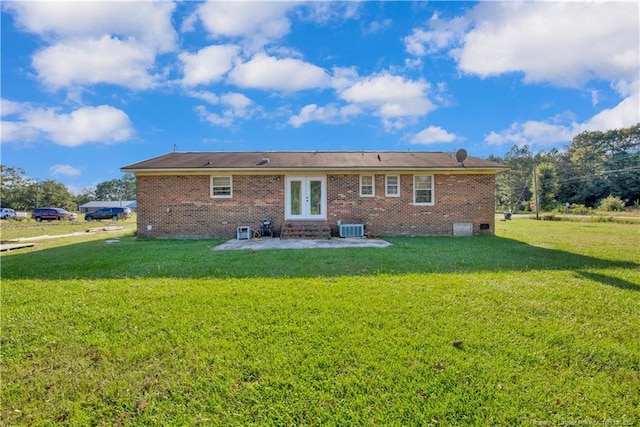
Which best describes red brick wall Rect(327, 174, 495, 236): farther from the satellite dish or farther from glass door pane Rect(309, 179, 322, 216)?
the satellite dish

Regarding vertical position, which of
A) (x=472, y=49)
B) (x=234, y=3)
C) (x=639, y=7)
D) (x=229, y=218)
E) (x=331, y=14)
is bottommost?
(x=229, y=218)

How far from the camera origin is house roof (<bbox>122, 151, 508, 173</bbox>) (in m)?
11.8

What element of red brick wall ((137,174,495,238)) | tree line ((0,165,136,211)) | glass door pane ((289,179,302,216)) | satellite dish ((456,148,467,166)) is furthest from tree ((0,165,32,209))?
satellite dish ((456,148,467,166))

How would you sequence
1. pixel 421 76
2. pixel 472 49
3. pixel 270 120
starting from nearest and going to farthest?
pixel 472 49
pixel 421 76
pixel 270 120

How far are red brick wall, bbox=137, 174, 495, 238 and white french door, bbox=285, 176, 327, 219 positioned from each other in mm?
296

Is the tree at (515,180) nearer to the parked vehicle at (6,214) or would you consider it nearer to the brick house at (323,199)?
the brick house at (323,199)

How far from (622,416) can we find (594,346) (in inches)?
43.3

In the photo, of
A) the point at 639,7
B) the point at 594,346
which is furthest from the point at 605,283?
the point at 639,7

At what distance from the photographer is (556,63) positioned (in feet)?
37.8

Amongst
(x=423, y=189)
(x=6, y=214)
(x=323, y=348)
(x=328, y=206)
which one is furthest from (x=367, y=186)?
(x=6, y=214)

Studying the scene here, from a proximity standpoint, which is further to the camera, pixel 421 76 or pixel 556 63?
pixel 421 76

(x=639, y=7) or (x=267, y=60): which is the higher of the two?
(x=267, y=60)

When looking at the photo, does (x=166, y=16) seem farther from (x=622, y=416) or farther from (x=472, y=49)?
(x=622, y=416)

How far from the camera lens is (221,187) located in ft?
40.0
